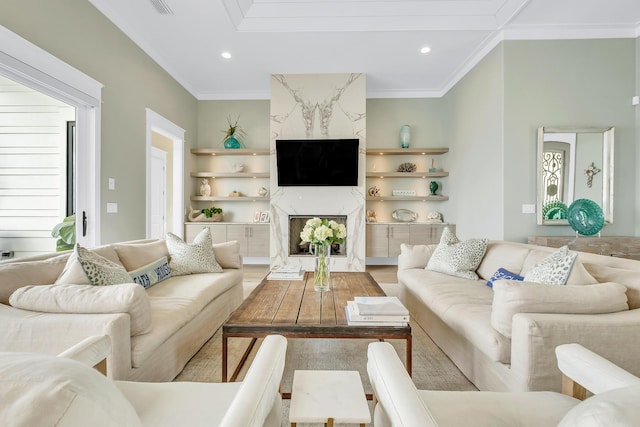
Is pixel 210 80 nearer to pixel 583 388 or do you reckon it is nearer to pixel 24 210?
pixel 24 210

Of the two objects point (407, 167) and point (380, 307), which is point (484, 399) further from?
point (407, 167)

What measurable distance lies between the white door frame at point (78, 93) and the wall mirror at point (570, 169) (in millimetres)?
4696

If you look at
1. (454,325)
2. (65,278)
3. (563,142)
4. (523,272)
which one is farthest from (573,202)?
(65,278)

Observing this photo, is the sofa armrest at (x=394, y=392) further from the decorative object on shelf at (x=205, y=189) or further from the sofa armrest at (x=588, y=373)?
the decorative object on shelf at (x=205, y=189)

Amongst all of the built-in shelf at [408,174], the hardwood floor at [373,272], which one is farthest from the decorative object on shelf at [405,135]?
the hardwood floor at [373,272]

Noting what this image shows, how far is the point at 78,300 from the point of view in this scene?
1532 mm

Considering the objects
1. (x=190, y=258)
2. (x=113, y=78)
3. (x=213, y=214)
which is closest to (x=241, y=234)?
(x=213, y=214)

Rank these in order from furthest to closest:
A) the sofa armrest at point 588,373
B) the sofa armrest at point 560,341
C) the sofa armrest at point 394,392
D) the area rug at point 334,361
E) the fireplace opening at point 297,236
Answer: the fireplace opening at point 297,236
the area rug at point 334,361
the sofa armrest at point 560,341
the sofa armrest at point 588,373
the sofa armrest at point 394,392

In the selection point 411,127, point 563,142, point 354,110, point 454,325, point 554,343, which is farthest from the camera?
point 411,127

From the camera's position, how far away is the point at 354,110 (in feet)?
16.2

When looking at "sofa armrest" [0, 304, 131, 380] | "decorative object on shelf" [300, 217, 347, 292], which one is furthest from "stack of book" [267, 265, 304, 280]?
"sofa armrest" [0, 304, 131, 380]

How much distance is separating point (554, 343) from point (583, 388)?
1.35 ft

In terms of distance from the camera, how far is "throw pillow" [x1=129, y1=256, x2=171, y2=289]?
2333 mm

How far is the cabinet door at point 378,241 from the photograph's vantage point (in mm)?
5246
